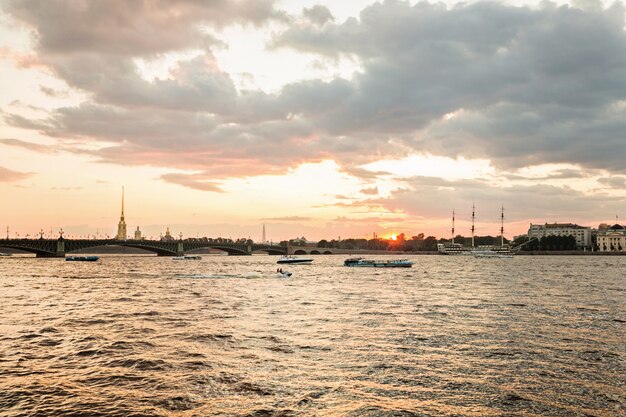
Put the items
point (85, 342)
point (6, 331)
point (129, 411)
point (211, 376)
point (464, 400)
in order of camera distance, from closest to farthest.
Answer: point (129, 411) < point (464, 400) < point (211, 376) < point (85, 342) < point (6, 331)

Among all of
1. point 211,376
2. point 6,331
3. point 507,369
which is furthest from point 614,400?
point 6,331

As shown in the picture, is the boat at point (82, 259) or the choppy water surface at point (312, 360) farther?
the boat at point (82, 259)

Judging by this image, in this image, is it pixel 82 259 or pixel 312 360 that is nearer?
pixel 312 360

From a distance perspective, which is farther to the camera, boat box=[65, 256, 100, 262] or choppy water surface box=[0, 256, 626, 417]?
boat box=[65, 256, 100, 262]

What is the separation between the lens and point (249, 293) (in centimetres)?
6019

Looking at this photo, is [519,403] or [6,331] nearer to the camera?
[519,403]

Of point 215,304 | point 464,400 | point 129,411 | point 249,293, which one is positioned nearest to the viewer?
point 129,411

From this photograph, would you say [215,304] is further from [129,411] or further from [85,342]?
[129,411]

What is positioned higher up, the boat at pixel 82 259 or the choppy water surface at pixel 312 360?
the choppy water surface at pixel 312 360

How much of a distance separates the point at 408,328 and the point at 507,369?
11705 mm

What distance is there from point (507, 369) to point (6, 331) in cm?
2889

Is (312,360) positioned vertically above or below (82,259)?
above

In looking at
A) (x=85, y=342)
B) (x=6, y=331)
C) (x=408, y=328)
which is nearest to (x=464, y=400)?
(x=408, y=328)

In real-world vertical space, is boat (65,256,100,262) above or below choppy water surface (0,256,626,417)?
below
